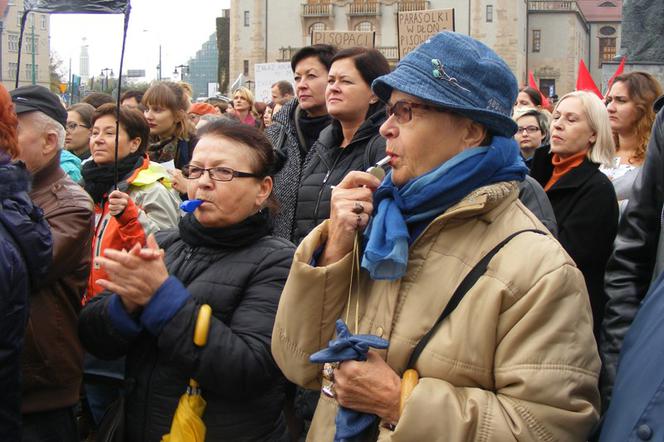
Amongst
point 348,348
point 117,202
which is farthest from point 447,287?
point 117,202

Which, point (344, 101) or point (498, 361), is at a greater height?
point (344, 101)

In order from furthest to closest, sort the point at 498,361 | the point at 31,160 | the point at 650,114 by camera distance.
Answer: the point at 650,114, the point at 31,160, the point at 498,361

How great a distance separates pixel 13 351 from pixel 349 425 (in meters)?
1.37

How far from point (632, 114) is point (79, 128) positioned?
170 inches

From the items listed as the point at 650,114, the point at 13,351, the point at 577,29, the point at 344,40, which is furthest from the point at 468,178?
the point at 577,29

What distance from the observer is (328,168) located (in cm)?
422

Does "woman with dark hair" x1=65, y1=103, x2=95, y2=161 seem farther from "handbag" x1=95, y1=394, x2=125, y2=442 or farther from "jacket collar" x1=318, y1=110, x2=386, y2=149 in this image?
"handbag" x1=95, y1=394, x2=125, y2=442

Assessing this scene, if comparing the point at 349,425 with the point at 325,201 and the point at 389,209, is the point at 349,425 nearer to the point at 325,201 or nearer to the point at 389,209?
the point at 389,209

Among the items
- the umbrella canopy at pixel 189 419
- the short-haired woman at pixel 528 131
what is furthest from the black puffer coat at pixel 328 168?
the short-haired woman at pixel 528 131

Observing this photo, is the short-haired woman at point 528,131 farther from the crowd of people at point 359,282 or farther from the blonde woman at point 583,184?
the crowd of people at point 359,282

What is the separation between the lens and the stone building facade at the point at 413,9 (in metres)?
59.3

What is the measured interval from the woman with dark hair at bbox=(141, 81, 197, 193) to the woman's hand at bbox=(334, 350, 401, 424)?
4170mm

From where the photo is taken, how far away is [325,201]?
408 centimetres

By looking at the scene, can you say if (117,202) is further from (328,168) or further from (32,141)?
(328,168)
